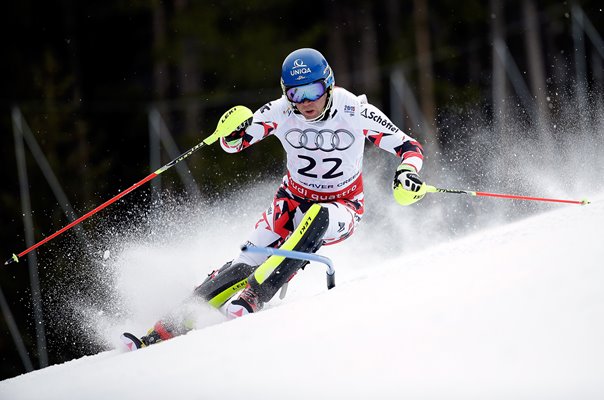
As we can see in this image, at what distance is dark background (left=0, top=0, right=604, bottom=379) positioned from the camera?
29.1ft

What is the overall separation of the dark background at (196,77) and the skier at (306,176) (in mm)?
2956

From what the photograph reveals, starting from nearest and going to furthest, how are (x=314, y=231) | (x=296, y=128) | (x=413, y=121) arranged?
(x=314, y=231) → (x=296, y=128) → (x=413, y=121)

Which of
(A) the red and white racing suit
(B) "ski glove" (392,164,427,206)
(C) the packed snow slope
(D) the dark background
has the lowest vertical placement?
(C) the packed snow slope

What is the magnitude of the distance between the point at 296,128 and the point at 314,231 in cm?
71

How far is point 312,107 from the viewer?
16.4 feet

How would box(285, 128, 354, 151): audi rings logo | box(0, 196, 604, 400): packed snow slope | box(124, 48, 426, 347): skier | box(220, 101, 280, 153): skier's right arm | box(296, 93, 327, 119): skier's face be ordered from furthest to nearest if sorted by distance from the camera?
1. box(220, 101, 280, 153): skier's right arm
2. box(285, 128, 354, 151): audi rings logo
3. box(296, 93, 327, 119): skier's face
4. box(124, 48, 426, 347): skier
5. box(0, 196, 604, 400): packed snow slope

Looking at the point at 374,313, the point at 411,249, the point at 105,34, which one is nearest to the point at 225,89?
the point at 105,34

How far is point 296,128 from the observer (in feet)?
17.1

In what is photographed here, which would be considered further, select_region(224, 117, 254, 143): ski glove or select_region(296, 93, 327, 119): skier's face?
select_region(224, 117, 254, 143): ski glove

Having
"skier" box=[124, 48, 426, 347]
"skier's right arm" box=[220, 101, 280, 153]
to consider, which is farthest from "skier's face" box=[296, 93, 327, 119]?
"skier's right arm" box=[220, 101, 280, 153]

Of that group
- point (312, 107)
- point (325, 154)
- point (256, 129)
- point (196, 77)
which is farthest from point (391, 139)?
point (196, 77)

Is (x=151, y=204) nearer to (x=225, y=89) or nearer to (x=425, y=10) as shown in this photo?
(x=225, y=89)

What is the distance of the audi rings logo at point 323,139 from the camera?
5164mm

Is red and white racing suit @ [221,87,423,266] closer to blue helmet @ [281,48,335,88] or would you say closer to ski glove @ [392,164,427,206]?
ski glove @ [392,164,427,206]
